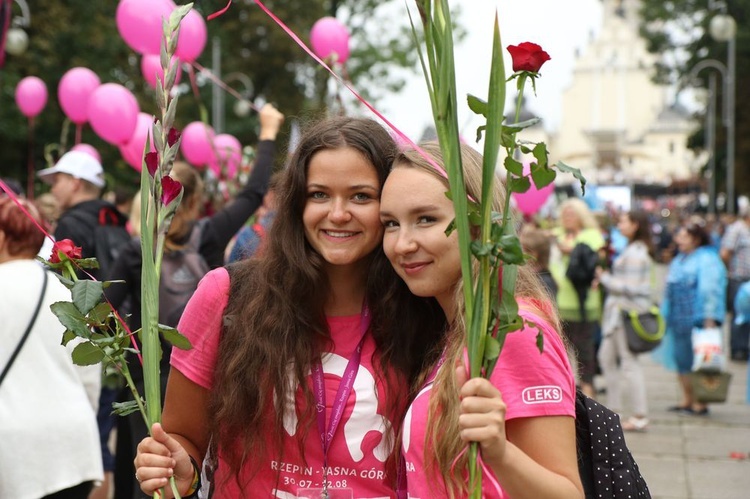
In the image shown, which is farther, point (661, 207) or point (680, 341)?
point (661, 207)

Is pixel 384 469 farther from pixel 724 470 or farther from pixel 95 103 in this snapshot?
pixel 95 103

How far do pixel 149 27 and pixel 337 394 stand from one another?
17.4ft

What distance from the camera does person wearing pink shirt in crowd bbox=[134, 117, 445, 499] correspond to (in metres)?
2.70

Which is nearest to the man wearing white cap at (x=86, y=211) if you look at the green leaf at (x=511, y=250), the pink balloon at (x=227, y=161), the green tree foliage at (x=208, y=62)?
the pink balloon at (x=227, y=161)

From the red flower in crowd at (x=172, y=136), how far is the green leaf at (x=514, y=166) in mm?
627

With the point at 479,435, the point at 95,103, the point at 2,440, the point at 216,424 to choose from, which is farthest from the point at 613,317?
the point at 479,435

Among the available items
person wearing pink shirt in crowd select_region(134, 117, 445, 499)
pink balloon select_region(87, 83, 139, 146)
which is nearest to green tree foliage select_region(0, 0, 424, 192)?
pink balloon select_region(87, 83, 139, 146)

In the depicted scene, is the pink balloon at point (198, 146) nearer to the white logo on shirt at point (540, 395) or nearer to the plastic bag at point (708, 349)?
the plastic bag at point (708, 349)

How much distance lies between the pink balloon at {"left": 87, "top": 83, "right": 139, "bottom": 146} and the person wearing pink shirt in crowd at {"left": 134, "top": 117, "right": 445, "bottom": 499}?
6.04 m

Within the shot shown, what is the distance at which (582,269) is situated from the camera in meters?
9.23

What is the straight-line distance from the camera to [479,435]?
1.90 m

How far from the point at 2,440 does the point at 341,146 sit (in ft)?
6.13

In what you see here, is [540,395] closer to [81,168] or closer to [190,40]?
[81,168]

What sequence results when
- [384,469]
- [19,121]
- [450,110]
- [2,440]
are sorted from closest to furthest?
[450,110]
[384,469]
[2,440]
[19,121]
